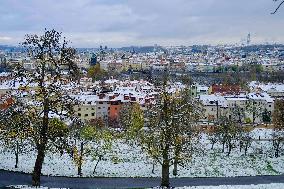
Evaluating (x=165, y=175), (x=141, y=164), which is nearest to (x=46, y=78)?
(x=165, y=175)

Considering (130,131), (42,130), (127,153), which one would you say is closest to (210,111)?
(130,131)

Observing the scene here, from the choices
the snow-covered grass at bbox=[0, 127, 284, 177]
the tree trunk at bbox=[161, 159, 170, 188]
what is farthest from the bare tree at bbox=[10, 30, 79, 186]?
the snow-covered grass at bbox=[0, 127, 284, 177]

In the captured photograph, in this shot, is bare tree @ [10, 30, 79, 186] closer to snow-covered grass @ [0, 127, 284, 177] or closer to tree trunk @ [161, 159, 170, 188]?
tree trunk @ [161, 159, 170, 188]

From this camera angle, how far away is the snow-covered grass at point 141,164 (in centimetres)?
4022

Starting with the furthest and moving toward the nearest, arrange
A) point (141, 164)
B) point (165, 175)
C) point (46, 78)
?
point (141, 164)
point (165, 175)
point (46, 78)

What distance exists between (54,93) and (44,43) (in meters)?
2.28

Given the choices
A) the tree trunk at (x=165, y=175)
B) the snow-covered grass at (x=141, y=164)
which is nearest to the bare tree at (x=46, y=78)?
the tree trunk at (x=165, y=175)

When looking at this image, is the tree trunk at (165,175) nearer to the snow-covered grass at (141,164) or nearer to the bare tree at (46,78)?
the bare tree at (46,78)

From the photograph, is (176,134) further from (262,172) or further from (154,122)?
(262,172)

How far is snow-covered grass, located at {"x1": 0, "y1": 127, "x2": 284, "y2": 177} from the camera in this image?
132ft

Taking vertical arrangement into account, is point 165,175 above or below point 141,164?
above

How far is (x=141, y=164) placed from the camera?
45188 mm

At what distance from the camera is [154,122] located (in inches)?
1214

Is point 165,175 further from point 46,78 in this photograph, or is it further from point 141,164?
point 141,164
